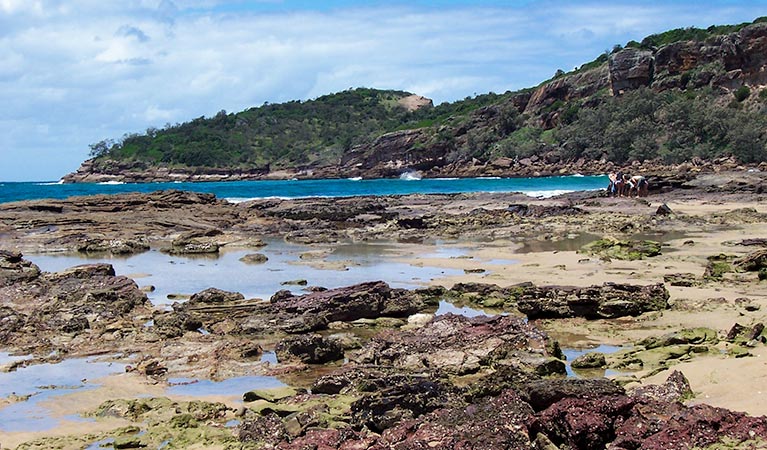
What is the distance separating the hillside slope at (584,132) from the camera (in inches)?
3743

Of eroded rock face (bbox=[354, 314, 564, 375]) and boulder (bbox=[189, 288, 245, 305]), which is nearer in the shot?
eroded rock face (bbox=[354, 314, 564, 375])

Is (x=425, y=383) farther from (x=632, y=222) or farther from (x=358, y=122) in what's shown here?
(x=358, y=122)

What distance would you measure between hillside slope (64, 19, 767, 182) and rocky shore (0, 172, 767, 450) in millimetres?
67462

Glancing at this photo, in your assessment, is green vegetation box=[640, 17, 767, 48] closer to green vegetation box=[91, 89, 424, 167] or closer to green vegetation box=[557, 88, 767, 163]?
green vegetation box=[557, 88, 767, 163]

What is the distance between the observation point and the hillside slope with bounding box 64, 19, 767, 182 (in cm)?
9506

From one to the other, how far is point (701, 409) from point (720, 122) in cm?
9173

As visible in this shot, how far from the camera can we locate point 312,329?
12.9 metres

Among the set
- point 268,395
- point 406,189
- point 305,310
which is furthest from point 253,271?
point 406,189

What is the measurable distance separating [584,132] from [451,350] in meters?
104

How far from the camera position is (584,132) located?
109 m

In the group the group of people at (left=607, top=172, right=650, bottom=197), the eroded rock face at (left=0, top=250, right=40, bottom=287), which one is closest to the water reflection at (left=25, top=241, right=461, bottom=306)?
the eroded rock face at (left=0, top=250, right=40, bottom=287)

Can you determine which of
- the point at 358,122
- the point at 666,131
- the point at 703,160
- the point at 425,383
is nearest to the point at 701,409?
the point at 425,383

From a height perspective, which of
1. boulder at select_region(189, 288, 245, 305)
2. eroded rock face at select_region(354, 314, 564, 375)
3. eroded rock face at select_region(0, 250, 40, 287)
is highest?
eroded rock face at select_region(0, 250, 40, 287)

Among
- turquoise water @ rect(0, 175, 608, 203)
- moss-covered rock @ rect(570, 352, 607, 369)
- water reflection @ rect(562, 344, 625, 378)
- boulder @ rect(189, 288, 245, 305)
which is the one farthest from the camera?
turquoise water @ rect(0, 175, 608, 203)
